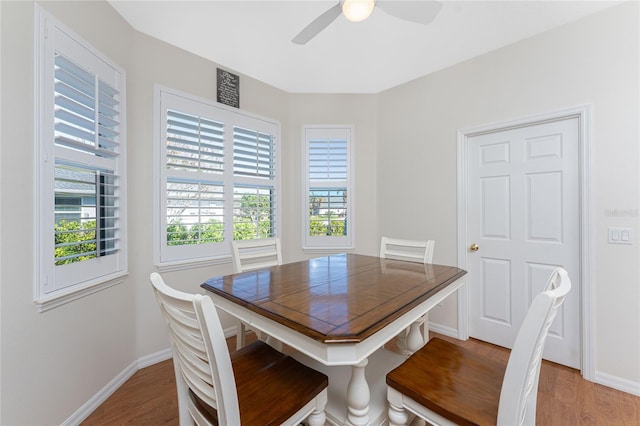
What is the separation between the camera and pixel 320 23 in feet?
5.34

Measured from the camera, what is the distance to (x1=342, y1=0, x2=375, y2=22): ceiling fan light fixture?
1396 mm

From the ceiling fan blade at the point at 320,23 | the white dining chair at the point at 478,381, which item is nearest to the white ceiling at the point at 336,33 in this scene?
the ceiling fan blade at the point at 320,23

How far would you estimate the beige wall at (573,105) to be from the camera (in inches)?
71.1

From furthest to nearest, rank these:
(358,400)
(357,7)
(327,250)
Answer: (327,250)
(357,7)
(358,400)

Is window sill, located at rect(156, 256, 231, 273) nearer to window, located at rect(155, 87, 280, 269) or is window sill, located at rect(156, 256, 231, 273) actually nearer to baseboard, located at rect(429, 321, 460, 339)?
window, located at rect(155, 87, 280, 269)

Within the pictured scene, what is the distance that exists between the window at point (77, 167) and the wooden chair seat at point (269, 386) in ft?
3.69

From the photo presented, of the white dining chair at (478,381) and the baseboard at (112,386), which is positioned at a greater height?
the white dining chair at (478,381)

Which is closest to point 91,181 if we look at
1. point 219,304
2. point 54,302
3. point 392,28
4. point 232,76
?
point 54,302

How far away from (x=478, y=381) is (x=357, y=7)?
1.84 metres

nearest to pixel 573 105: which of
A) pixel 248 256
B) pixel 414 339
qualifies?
pixel 414 339

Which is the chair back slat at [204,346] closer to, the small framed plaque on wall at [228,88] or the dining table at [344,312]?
the dining table at [344,312]

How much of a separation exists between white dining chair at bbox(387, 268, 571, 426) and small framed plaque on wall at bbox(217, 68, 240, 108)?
2.64 meters

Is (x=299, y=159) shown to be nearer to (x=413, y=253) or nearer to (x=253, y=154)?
(x=253, y=154)

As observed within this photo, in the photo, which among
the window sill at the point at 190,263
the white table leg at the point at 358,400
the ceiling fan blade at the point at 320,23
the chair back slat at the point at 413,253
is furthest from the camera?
the window sill at the point at 190,263
